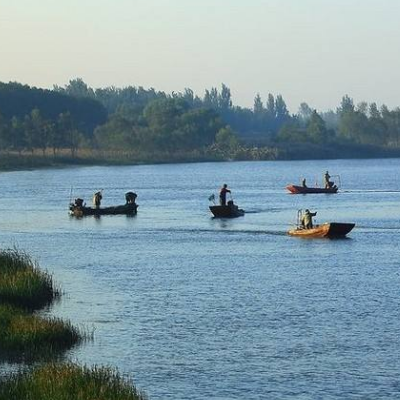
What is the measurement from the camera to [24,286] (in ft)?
132

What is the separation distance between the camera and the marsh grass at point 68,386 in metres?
24.0

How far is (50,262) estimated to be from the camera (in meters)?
56.9

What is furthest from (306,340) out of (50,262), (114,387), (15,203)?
(15,203)

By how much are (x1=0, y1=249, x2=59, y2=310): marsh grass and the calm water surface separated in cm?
75

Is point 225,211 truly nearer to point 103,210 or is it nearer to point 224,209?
point 224,209

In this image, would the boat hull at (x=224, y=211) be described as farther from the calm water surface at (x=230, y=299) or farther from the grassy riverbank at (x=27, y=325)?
the grassy riverbank at (x=27, y=325)

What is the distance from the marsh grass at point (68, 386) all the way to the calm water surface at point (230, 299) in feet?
12.8

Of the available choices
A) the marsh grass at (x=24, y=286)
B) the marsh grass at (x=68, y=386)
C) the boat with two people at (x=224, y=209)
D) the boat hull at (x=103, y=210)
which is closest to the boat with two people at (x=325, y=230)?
the boat with two people at (x=224, y=209)

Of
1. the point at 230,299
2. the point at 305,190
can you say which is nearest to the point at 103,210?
the point at 305,190

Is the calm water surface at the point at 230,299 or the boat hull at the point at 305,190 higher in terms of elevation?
the boat hull at the point at 305,190

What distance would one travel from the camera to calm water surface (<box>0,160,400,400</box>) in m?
31.1

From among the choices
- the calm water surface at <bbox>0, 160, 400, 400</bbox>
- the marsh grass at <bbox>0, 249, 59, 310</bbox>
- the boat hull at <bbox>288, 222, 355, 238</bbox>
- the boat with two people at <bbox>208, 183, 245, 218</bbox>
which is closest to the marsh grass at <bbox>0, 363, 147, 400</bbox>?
the calm water surface at <bbox>0, 160, 400, 400</bbox>

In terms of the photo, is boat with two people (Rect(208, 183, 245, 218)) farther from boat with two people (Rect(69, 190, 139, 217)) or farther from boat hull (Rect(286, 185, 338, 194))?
boat hull (Rect(286, 185, 338, 194))

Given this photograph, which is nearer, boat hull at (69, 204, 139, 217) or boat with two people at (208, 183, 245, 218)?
boat with two people at (208, 183, 245, 218)
